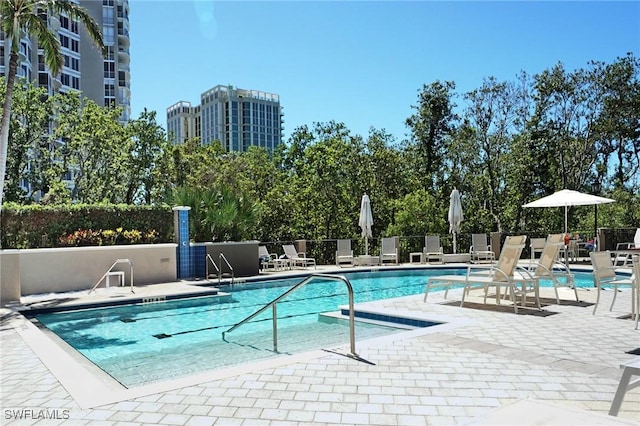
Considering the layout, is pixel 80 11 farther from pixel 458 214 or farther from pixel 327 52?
pixel 458 214

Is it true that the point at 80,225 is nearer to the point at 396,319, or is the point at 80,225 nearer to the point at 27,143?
the point at 396,319

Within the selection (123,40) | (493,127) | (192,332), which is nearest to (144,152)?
(493,127)

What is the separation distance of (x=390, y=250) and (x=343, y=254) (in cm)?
172

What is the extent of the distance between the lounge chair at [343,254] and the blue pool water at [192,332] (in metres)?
4.59

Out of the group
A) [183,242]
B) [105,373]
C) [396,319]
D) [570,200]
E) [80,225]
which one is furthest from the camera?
[183,242]

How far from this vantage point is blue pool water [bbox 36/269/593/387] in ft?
20.7

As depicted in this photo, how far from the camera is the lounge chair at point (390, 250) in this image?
1770cm

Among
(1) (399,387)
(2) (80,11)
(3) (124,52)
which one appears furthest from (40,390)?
(3) (124,52)

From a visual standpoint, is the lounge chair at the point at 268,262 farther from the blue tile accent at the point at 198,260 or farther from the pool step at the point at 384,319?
the pool step at the point at 384,319

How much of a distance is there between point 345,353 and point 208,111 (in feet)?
343

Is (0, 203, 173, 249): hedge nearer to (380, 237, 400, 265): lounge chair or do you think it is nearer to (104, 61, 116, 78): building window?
(380, 237, 400, 265): lounge chair

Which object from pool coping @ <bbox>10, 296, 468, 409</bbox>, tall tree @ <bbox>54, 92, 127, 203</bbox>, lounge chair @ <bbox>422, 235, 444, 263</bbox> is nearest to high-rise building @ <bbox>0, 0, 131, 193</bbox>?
tall tree @ <bbox>54, 92, 127, 203</bbox>

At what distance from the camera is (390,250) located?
705 inches

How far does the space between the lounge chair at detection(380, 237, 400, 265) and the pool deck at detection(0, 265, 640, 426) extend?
36.8 feet
